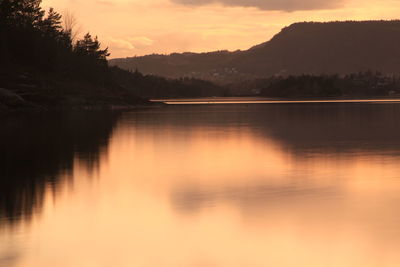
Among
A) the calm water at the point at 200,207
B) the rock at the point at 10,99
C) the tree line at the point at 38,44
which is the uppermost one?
the tree line at the point at 38,44

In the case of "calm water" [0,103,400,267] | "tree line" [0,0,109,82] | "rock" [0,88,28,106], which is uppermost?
"tree line" [0,0,109,82]

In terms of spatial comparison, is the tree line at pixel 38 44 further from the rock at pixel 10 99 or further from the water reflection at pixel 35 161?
the water reflection at pixel 35 161

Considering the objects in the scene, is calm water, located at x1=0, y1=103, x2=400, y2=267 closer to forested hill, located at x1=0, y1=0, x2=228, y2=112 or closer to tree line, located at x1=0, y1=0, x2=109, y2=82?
forested hill, located at x1=0, y1=0, x2=228, y2=112

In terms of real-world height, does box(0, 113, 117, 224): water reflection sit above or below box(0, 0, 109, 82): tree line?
below

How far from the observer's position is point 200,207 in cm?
2045

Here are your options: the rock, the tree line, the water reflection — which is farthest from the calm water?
the tree line

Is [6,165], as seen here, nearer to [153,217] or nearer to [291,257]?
[153,217]

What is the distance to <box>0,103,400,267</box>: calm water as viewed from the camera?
592 inches

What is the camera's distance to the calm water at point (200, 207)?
49.3ft

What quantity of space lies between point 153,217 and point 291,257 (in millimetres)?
5545

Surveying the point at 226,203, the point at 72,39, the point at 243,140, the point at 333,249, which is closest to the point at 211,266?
the point at 333,249

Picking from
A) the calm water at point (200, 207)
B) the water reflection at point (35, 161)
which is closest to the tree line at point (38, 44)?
the water reflection at point (35, 161)

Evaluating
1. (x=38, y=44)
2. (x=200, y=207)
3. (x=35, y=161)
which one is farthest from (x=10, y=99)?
(x=200, y=207)

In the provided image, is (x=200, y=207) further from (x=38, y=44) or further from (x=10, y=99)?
(x=38, y=44)
